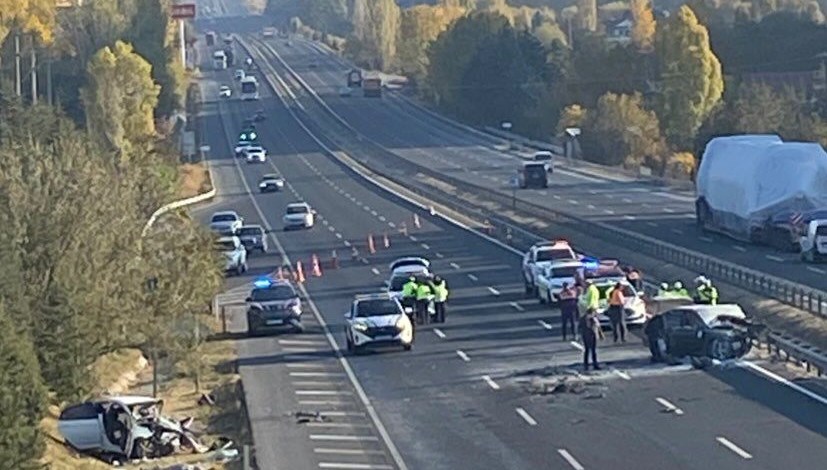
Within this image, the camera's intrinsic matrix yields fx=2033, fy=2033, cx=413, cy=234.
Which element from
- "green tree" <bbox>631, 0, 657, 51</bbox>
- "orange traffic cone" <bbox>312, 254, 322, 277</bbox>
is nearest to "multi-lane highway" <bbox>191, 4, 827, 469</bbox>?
"orange traffic cone" <bbox>312, 254, 322, 277</bbox>

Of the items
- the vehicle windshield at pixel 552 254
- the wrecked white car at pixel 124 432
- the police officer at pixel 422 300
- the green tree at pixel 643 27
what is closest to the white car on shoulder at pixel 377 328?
the police officer at pixel 422 300

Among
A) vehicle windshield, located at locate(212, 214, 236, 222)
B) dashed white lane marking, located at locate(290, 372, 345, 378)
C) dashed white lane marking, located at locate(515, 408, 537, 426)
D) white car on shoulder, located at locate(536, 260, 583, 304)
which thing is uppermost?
dashed white lane marking, located at locate(515, 408, 537, 426)

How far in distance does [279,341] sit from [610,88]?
10681 centimetres

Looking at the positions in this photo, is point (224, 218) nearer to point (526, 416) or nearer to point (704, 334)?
point (704, 334)

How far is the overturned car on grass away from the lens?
3716cm

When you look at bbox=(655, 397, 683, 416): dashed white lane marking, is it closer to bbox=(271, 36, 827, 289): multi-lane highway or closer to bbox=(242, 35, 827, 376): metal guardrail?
bbox=(242, 35, 827, 376): metal guardrail

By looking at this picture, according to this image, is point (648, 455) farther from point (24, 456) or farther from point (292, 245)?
point (292, 245)

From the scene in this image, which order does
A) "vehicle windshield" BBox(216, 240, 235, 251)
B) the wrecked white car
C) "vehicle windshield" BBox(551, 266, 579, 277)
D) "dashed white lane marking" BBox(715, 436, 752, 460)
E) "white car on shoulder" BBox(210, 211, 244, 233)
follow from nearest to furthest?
"dashed white lane marking" BBox(715, 436, 752, 460) < the wrecked white car < "vehicle windshield" BBox(551, 266, 579, 277) < "vehicle windshield" BBox(216, 240, 235, 251) < "white car on shoulder" BBox(210, 211, 244, 233)

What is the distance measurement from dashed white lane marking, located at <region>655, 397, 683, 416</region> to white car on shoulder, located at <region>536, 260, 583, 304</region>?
13.5m

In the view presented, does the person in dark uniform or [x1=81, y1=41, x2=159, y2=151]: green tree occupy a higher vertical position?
the person in dark uniform

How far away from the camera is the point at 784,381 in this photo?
3488 centimetres

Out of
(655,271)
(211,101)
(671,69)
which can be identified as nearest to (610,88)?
(671,69)

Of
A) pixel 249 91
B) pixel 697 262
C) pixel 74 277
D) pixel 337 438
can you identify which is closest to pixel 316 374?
pixel 74 277

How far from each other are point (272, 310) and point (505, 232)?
2398cm
